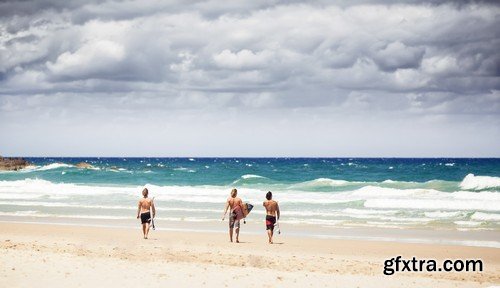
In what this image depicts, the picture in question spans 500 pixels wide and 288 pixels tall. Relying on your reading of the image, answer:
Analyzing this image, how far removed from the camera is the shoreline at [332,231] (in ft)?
54.1

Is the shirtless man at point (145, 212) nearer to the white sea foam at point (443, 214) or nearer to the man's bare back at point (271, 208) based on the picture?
the man's bare back at point (271, 208)

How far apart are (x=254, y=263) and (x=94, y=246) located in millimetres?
4996

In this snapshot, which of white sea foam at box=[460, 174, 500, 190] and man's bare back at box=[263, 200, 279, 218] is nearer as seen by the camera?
man's bare back at box=[263, 200, 279, 218]

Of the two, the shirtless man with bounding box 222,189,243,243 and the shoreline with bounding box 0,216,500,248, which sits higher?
the shirtless man with bounding box 222,189,243,243

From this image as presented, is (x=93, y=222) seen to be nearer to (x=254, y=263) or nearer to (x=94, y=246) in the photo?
(x=94, y=246)

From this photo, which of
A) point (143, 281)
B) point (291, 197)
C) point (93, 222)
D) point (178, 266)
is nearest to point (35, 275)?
point (143, 281)

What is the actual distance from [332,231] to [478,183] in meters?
27.8

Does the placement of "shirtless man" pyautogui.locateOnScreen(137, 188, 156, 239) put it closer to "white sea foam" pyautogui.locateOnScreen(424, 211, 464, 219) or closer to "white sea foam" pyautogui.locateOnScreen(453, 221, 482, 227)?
"white sea foam" pyautogui.locateOnScreen(453, 221, 482, 227)

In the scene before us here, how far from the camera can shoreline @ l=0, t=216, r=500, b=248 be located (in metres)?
16.5

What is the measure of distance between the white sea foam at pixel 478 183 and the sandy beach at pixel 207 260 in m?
27.7

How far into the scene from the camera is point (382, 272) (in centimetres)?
1120

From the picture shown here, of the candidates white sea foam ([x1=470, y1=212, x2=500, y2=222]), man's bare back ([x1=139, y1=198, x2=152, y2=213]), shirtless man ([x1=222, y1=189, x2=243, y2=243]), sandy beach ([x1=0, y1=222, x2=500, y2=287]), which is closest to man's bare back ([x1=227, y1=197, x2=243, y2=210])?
shirtless man ([x1=222, y1=189, x2=243, y2=243])

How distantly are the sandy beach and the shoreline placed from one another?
3.04ft

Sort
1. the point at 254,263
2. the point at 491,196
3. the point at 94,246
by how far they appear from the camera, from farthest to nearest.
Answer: the point at 491,196 → the point at 94,246 → the point at 254,263
